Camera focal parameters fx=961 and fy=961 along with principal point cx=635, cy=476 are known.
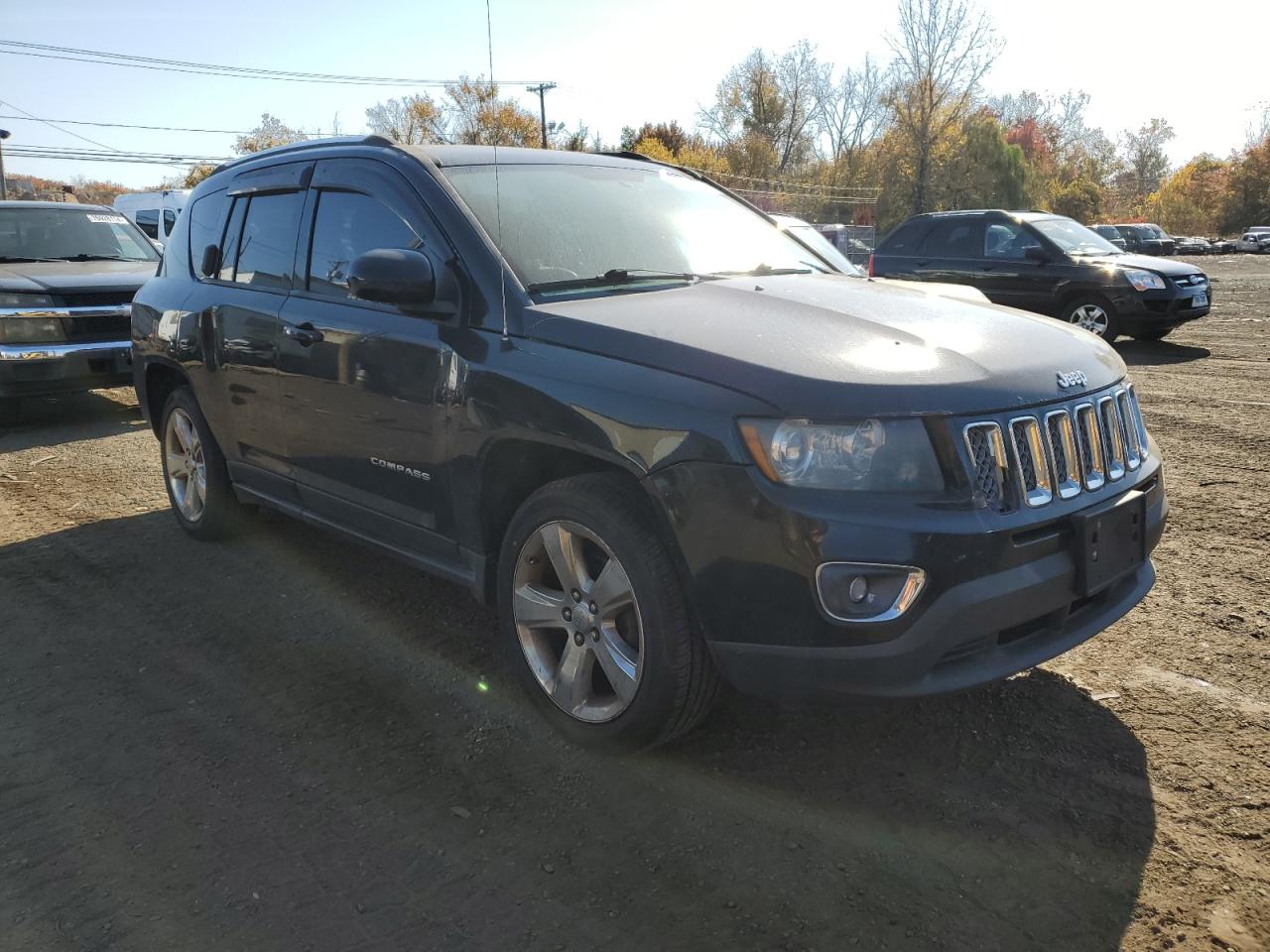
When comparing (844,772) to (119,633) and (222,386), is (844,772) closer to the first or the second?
(119,633)

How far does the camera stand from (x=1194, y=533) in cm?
484

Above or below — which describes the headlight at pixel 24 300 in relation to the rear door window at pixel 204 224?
below

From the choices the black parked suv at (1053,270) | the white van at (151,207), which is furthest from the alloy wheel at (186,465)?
the white van at (151,207)

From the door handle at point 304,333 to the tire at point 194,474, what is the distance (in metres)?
1.27

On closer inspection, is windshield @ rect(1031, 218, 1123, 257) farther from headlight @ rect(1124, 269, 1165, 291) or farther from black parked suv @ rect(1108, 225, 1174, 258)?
black parked suv @ rect(1108, 225, 1174, 258)

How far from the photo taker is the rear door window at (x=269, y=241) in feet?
13.6

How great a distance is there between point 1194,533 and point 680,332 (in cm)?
346

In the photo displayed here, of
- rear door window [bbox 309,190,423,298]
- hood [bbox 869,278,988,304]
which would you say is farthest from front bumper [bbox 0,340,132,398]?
hood [bbox 869,278,988,304]

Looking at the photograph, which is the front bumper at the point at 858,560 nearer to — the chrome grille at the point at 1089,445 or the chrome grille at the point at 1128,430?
the chrome grille at the point at 1089,445

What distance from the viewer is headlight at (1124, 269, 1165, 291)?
433 inches

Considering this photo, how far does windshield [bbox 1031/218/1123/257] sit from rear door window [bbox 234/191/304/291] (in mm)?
10114

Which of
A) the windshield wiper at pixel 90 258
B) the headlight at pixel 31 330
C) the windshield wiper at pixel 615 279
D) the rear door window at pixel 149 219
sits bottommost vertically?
the headlight at pixel 31 330

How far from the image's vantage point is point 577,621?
296 centimetres

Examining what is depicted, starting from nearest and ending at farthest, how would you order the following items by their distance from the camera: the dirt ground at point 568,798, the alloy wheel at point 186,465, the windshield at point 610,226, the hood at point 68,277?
1. the dirt ground at point 568,798
2. the windshield at point 610,226
3. the alloy wheel at point 186,465
4. the hood at point 68,277
